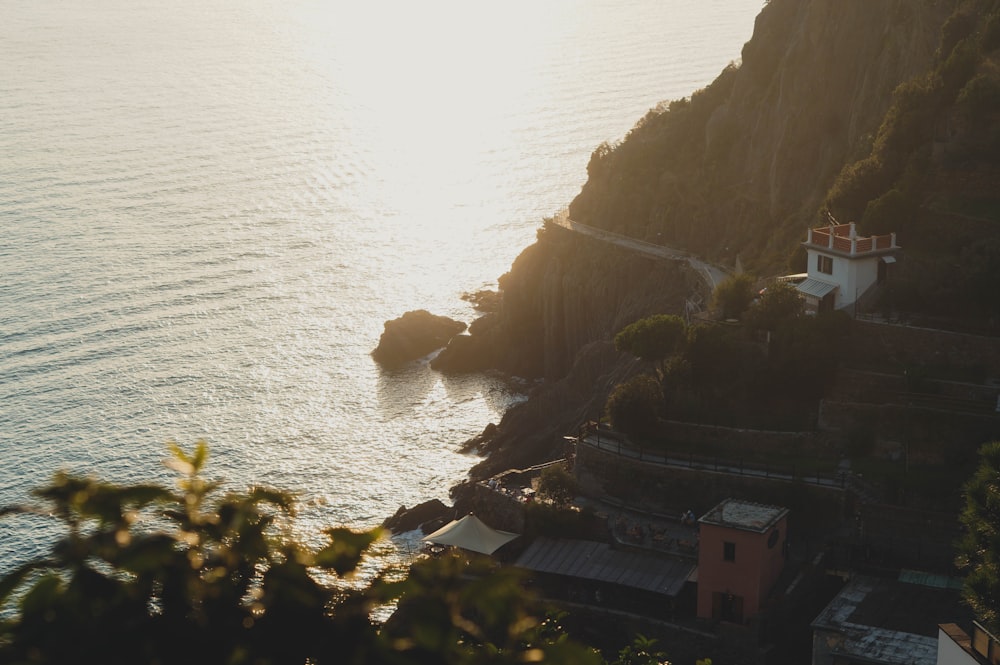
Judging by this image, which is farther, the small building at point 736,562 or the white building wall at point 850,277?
the white building wall at point 850,277

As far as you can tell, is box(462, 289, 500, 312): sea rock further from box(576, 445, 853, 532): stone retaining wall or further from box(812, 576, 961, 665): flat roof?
box(812, 576, 961, 665): flat roof

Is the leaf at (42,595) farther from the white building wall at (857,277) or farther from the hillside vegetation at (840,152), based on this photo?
the white building wall at (857,277)

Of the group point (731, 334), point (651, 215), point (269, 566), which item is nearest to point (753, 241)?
point (651, 215)

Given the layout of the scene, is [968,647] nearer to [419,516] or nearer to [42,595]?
[42,595]

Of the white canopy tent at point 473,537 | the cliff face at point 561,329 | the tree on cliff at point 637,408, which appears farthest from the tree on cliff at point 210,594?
the cliff face at point 561,329

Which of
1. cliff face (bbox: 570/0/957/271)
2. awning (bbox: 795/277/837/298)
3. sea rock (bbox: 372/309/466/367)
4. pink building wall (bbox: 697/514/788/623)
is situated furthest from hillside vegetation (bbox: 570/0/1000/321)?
pink building wall (bbox: 697/514/788/623)

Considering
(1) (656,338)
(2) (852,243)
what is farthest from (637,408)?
(2) (852,243)
